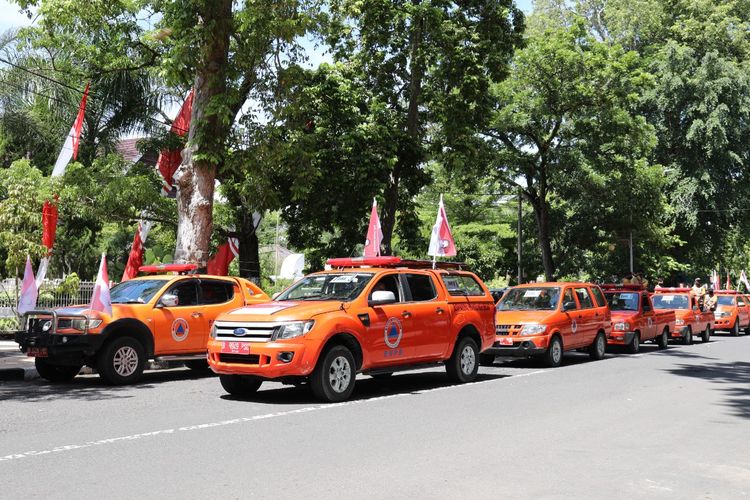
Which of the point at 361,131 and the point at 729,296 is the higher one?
the point at 361,131

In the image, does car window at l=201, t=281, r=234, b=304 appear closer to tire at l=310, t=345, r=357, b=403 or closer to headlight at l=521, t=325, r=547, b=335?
tire at l=310, t=345, r=357, b=403

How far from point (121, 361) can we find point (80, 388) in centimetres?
74

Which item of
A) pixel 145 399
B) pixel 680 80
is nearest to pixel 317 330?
pixel 145 399

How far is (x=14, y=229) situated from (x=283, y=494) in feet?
59.8

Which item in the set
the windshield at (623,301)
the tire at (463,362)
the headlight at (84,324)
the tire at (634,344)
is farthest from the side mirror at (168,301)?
the windshield at (623,301)

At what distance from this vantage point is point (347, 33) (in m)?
25.1

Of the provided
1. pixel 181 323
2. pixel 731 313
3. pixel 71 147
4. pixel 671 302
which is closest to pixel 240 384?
pixel 181 323

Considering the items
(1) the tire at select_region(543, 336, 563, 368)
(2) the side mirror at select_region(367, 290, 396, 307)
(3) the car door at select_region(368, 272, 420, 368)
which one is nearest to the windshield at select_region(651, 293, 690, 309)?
(1) the tire at select_region(543, 336, 563, 368)

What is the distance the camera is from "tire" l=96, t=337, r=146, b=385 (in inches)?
490

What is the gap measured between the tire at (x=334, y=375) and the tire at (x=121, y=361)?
12.9ft

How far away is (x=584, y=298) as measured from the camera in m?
18.2

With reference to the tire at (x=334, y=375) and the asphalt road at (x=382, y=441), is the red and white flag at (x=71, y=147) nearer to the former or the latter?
the asphalt road at (x=382, y=441)

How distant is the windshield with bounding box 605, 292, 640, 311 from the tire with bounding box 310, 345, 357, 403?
40.1ft

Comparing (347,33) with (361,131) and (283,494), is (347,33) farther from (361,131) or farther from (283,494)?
(283,494)
